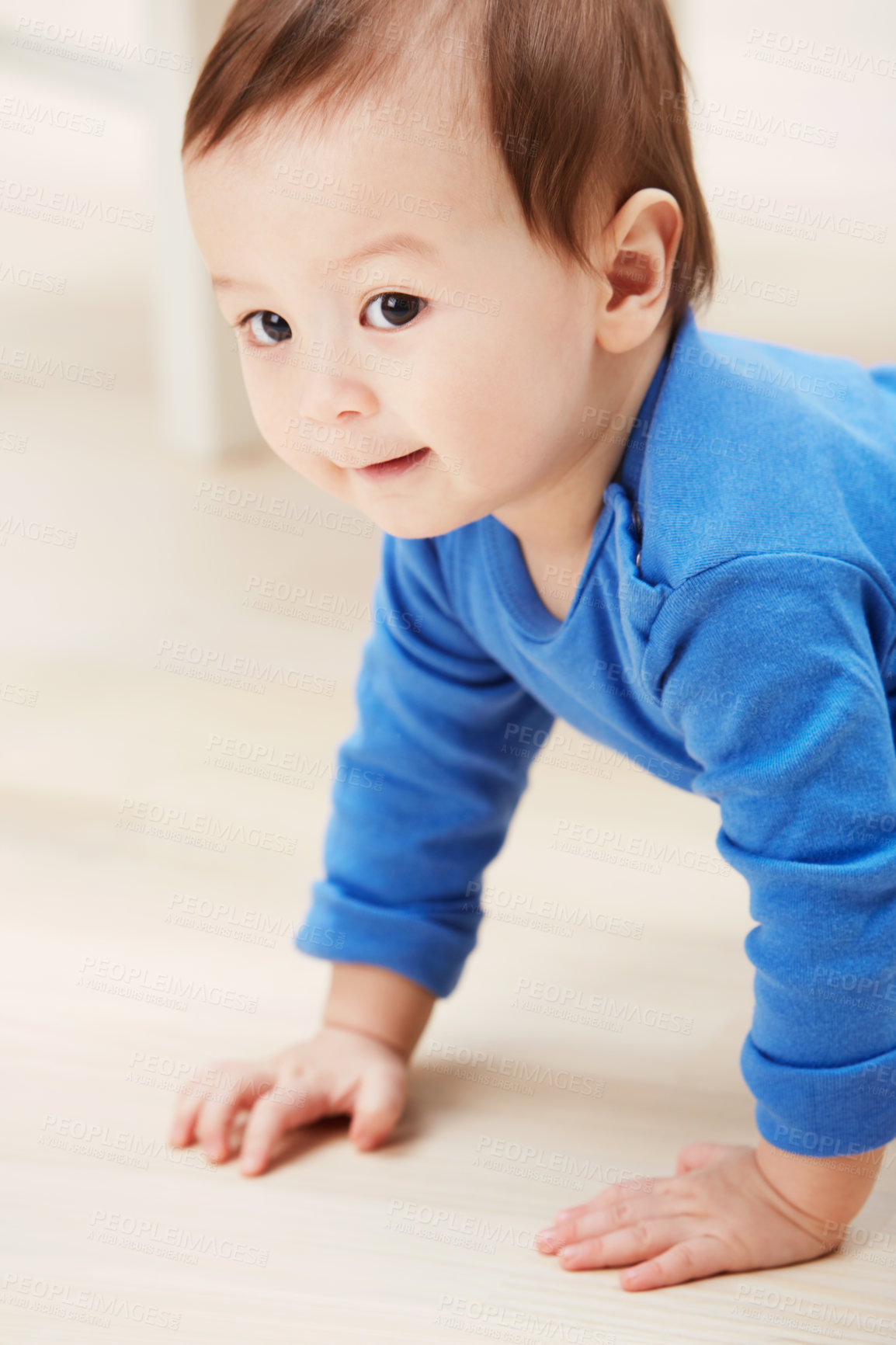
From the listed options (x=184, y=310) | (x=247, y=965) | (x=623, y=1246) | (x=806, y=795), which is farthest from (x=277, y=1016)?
(x=184, y=310)

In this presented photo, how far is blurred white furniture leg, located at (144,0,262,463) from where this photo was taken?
1.46m

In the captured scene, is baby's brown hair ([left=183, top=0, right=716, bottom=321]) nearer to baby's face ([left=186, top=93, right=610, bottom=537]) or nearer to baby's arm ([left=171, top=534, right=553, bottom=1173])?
baby's face ([left=186, top=93, right=610, bottom=537])

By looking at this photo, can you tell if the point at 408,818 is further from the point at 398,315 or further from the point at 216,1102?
the point at 398,315

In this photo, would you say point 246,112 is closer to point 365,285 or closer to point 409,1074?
point 365,285

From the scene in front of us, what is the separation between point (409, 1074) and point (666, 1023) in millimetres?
167

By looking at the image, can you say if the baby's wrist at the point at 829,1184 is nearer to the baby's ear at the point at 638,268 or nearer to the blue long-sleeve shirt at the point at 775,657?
the blue long-sleeve shirt at the point at 775,657

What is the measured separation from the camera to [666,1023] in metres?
0.95

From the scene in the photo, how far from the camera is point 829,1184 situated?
72 centimetres

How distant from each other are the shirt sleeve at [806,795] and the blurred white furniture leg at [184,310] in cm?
99

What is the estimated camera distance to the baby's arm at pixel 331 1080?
82 cm

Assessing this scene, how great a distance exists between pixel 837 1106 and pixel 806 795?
0.49 feet

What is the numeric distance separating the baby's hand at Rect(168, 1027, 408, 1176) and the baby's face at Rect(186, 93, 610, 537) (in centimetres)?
33

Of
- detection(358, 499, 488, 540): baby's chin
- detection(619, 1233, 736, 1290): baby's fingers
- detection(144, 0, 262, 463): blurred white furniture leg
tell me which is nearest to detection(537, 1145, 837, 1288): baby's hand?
detection(619, 1233, 736, 1290): baby's fingers

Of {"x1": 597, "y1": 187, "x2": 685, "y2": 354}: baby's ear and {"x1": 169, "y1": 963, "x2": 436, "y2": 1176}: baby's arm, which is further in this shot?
{"x1": 169, "y1": 963, "x2": 436, "y2": 1176}: baby's arm
